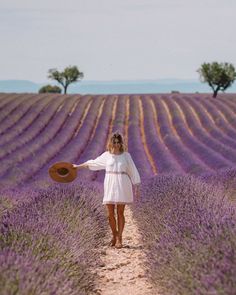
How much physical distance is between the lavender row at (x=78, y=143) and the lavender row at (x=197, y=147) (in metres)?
4.16

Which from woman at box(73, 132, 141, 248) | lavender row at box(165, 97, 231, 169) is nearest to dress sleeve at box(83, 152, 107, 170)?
woman at box(73, 132, 141, 248)

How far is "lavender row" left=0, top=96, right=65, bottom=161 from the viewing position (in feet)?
78.0

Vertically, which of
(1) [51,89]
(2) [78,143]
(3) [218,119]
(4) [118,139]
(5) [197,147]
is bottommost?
(2) [78,143]

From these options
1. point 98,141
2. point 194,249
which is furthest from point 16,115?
point 194,249

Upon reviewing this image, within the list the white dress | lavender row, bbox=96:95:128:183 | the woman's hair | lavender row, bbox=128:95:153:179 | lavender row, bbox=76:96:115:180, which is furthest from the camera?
lavender row, bbox=96:95:128:183

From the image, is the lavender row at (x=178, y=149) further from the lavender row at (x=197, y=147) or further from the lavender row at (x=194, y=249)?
the lavender row at (x=194, y=249)

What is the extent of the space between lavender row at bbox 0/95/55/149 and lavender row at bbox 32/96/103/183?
2269mm

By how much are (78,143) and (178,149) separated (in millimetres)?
4503

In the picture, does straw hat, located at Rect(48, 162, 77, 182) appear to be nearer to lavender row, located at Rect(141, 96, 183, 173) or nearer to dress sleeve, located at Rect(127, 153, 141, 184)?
dress sleeve, located at Rect(127, 153, 141, 184)

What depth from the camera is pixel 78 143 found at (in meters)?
26.8

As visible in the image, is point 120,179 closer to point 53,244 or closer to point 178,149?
point 53,244

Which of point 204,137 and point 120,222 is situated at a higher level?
point 120,222

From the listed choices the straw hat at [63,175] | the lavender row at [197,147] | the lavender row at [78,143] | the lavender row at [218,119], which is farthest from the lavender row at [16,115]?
the straw hat at [63,175]

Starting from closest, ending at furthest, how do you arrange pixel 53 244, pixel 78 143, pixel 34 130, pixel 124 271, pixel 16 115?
pixel 53 244 < pixel 124 271 < pixel 78 143 < pixel 34 130 < pixel 16 115
